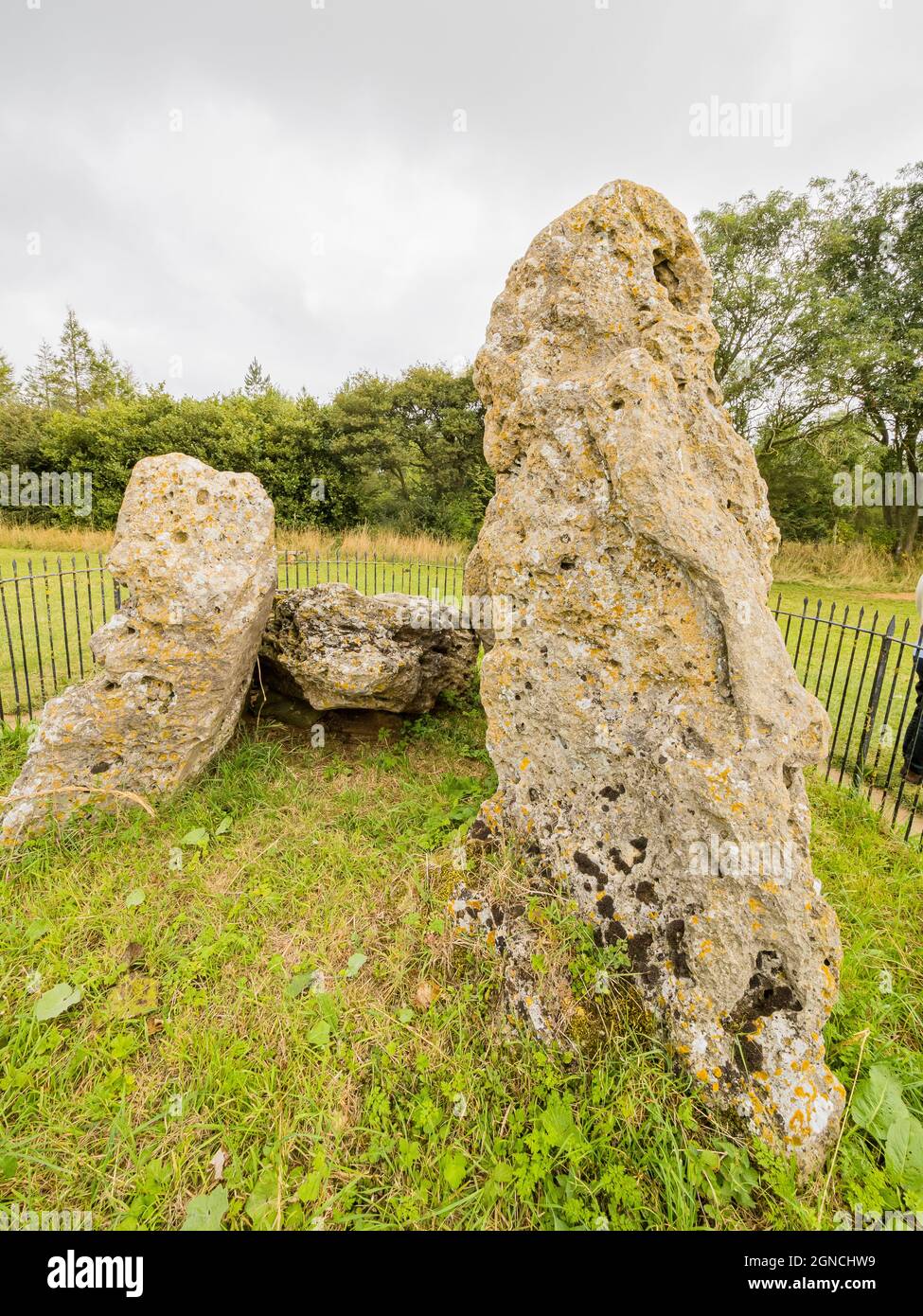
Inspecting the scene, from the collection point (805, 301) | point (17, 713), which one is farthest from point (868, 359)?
point (17, 713)

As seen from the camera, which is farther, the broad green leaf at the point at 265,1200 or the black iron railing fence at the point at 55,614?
the black iron railing fence at the point at 55,614

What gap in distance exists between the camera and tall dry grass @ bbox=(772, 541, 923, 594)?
1616 centimetres

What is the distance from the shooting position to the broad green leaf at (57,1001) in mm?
2641

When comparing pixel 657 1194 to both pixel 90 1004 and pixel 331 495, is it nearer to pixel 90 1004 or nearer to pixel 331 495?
pixel 90 1004

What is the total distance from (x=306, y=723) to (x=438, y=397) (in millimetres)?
16952

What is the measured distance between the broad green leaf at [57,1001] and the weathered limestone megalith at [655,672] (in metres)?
2.19

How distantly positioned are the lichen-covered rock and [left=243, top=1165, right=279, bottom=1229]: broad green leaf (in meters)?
3.02

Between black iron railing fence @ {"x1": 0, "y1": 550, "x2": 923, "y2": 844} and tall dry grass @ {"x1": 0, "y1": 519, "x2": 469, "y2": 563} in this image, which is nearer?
black iron railing fence @ {"x1": 0, "y1": 550, "x2": 923, "y2": 844}

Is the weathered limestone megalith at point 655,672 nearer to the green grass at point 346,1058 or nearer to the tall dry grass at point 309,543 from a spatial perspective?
the green grass at point 346,1058

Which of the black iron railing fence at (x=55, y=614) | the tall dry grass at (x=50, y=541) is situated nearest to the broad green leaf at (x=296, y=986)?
the black iron railing fence at (x=55, y=614)

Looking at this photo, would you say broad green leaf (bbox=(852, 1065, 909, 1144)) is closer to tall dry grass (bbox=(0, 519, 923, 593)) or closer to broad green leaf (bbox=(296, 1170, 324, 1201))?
broad green leaf (bbox=(296, 1170, 324, 1201))

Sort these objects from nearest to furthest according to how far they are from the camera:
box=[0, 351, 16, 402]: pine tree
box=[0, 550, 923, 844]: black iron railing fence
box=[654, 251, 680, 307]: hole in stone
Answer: box=[654, 251, 680, 307]: hole in stone → box=[0, 550, 923, 844]: black iron railing fence → box=[0, 351, 16, 402]: pine tree

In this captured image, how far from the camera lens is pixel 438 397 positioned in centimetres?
1914

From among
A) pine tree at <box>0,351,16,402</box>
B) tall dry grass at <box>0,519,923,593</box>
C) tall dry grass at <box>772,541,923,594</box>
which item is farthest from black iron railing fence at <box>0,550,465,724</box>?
pine tree at <box>0,351,16,402</box>
